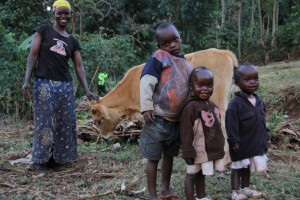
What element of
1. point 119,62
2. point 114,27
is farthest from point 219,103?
point 114,27

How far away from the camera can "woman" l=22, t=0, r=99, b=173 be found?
5.62m

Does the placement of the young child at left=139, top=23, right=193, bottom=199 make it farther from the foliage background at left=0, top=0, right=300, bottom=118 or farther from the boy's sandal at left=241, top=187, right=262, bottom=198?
the foliage background at left=0, top=0, right=300, bottom=118

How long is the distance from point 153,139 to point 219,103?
2.32 meters

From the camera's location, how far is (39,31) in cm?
562

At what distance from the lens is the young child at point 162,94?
413 centimetres

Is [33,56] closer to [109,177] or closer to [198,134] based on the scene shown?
[109,177]

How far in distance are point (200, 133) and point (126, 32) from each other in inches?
582

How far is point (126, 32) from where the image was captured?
1831cm

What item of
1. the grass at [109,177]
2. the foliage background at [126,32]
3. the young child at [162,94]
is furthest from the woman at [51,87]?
the foliage background at [126,32]

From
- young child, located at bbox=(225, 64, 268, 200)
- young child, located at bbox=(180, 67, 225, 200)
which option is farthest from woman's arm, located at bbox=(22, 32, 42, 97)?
young child, located at bbox=(225, 64, 268, 200)

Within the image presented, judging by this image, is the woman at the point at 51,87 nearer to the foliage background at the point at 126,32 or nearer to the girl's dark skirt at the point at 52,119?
the girl's dark skirt at the point at 52,119

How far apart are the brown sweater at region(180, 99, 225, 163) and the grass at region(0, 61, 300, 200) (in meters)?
0.84

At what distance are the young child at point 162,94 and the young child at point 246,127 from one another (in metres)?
0.53

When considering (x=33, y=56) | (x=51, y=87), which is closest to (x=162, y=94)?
(x=51, y=87)
